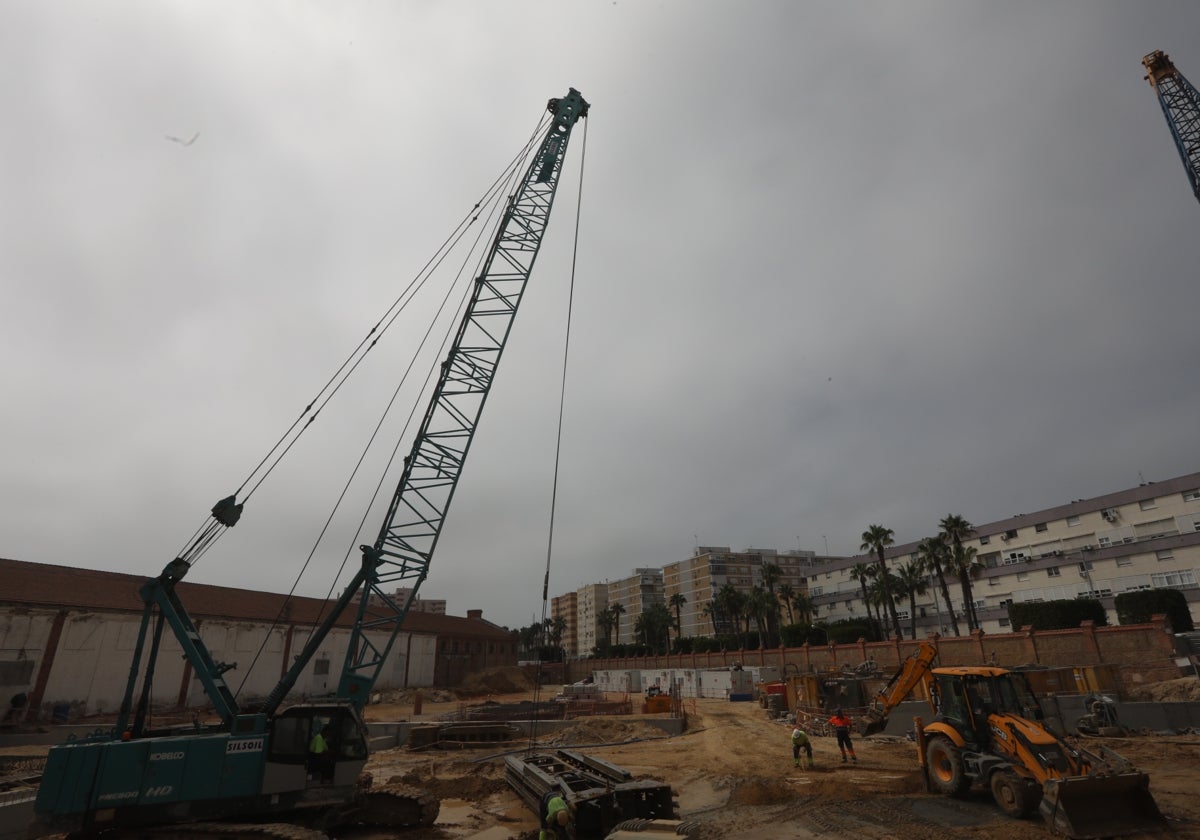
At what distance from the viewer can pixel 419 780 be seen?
17984 millimetres

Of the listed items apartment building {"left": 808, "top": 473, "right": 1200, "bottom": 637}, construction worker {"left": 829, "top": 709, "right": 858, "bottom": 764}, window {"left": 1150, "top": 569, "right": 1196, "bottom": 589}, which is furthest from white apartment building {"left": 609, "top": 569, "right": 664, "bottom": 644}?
construction worker {"left": 829, "top": 709, "right": 858, "bottom": 764}

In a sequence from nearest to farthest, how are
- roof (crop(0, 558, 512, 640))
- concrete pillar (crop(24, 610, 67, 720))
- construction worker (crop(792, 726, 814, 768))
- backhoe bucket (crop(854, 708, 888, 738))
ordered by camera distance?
backhoe bucket (crop(854, 708, 888, 738)) < construction worker (crop(792, 726, 814, 768)) < concrete pillar (crop(24, 610, 67, 720)) < roof (crop(0, 558, 512, 640))

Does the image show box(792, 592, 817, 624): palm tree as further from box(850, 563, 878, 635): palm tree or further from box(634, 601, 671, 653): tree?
box(634, 601, 671, 653): tree

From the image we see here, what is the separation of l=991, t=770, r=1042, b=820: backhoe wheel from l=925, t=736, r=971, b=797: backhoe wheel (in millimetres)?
947

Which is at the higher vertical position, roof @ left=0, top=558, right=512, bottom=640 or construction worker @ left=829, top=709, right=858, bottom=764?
roof @ left=0, top=558, right=512, bottom=640

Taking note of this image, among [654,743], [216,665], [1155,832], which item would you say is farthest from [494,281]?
[1155,832]

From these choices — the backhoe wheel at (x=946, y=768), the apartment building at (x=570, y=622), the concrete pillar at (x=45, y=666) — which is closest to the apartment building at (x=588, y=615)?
the apartment building at (x=570, y=622)

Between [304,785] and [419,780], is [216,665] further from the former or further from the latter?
[419,780]

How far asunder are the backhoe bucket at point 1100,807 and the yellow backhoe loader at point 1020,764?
0.05 ft

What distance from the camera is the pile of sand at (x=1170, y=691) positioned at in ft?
85.0

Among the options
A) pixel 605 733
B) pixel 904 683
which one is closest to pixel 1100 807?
pixel 904 683

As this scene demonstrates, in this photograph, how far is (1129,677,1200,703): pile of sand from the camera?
25906 mm

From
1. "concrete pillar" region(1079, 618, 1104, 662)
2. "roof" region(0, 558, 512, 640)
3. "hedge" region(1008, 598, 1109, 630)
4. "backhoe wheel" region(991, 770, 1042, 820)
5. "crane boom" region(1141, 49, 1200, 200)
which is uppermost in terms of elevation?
"crane boom" region(1141, 49, 1200, 200)

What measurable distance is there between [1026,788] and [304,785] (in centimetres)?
1378
